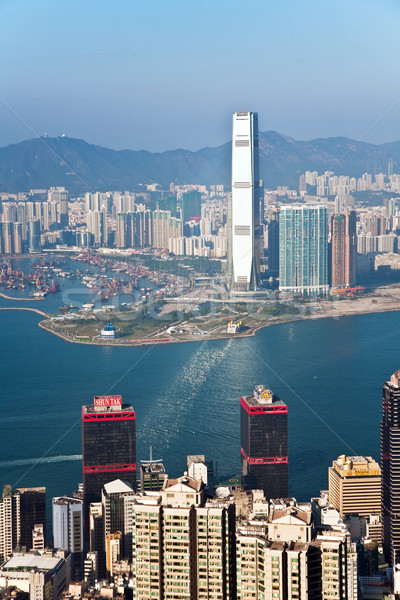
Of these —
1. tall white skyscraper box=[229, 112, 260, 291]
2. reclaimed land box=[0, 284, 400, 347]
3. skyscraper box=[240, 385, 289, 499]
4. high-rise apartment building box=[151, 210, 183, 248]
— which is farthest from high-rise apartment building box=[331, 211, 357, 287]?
skyscraper box=[240, 385, 289, 499]

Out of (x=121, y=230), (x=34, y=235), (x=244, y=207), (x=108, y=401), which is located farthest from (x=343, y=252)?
(x=108, y=401)

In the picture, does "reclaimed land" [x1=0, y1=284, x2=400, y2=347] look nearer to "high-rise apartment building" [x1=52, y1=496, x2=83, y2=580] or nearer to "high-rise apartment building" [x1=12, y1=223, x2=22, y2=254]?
"high-rise apartment building" [x1=12, y1=223, x2=22, y2=254]

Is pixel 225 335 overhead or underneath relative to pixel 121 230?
underneath

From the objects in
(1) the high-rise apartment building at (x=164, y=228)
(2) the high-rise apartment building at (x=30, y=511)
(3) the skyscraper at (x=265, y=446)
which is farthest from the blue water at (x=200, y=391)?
(1) the high-rise apartment building at (x=164, y=228)

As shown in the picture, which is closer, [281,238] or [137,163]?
[281,238]

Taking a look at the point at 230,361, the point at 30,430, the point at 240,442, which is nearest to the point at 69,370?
the point at 230,361

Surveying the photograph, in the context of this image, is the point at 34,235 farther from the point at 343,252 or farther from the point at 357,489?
the point at 357,489
